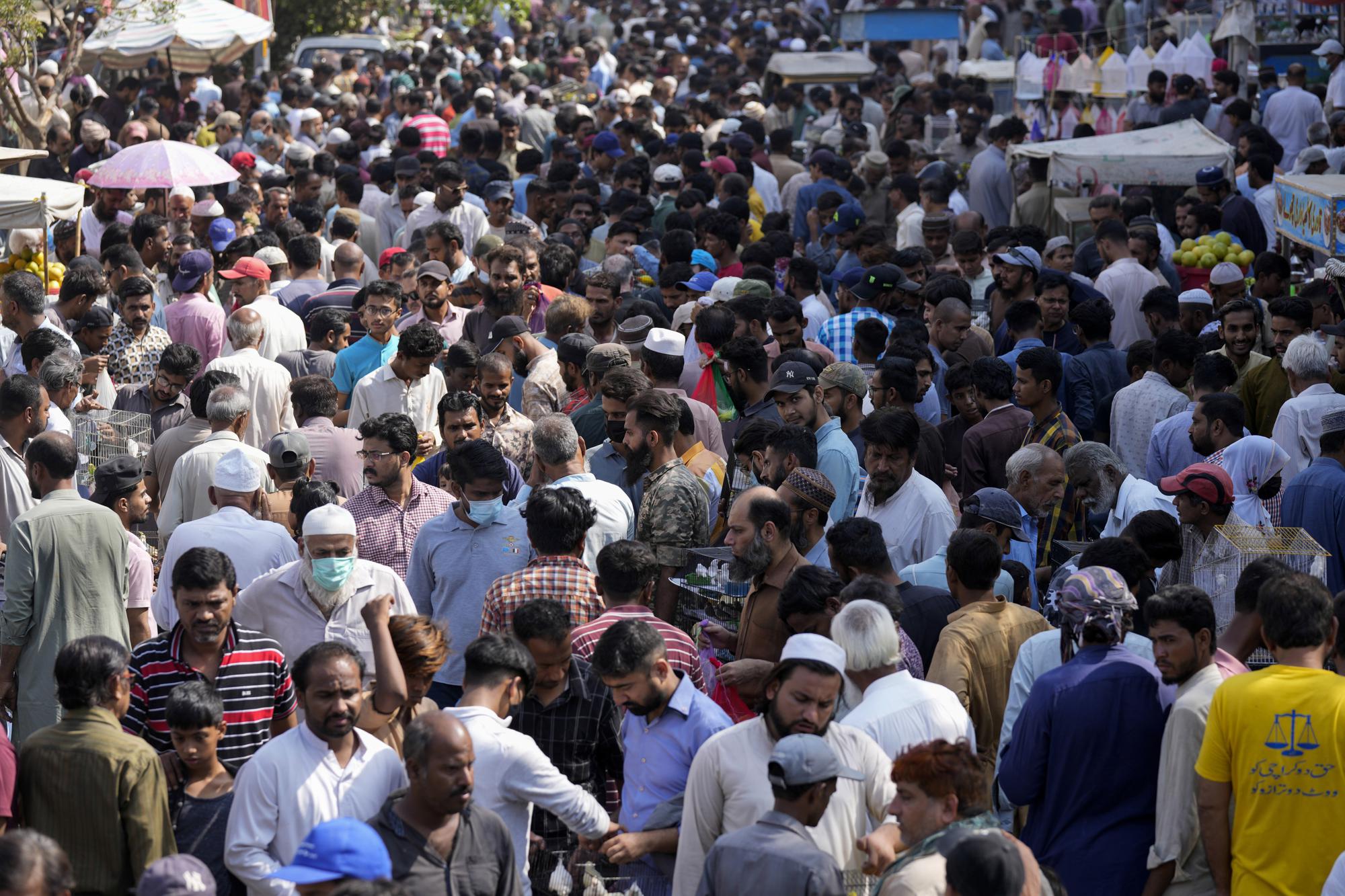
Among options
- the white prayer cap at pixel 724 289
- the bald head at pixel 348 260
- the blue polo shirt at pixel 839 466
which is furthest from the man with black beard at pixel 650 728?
the bald head at pixel 348 260

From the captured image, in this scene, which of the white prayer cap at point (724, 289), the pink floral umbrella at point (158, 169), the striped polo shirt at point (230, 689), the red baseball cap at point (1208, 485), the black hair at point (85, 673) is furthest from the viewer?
the pink floral umbrella at point (158, 169)

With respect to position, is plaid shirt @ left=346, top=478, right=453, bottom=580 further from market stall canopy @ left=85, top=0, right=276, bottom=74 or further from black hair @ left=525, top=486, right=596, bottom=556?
market stall canopy @ left=85, top=0, right=276, bottom=74

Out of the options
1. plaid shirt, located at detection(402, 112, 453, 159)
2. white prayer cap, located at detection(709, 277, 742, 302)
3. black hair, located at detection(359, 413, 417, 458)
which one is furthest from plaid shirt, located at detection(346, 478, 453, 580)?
plaid shirt, located at detection(402, 112, 453, 159)

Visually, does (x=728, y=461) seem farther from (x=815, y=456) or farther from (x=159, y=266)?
(x=159, y=266)

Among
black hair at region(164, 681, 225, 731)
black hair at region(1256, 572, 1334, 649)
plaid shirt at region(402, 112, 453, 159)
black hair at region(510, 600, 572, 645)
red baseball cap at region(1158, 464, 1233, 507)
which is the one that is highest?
black hair at region(1256, 572, 1334, 649)

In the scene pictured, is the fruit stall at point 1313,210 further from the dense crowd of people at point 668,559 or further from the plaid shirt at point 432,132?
the plaid shirt at point 432,132

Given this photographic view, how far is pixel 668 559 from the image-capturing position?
6.57 meters

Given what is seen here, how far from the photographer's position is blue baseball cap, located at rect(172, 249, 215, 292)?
9930 millimetres

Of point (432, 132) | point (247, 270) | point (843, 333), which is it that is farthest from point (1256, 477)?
point (432, 132)

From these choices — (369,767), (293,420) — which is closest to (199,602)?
(369,767)

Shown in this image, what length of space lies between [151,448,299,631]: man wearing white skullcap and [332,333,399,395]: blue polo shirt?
258 centimetres

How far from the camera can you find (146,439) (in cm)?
812

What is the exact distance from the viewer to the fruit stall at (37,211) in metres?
10.4

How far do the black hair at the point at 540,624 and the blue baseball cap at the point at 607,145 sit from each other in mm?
Result: 11222
